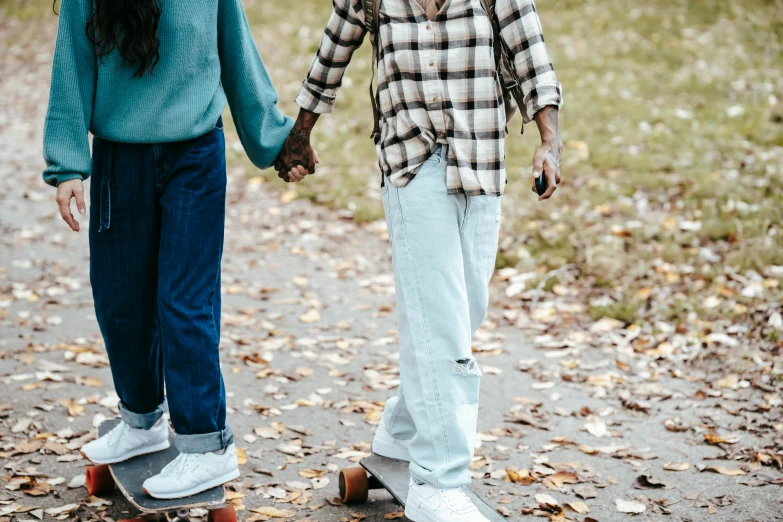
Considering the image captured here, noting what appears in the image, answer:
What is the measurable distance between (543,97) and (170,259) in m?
1.34

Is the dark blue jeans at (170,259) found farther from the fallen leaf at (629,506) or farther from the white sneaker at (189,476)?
the fallen leaf at (629,506)

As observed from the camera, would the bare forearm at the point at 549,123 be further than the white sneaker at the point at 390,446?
No

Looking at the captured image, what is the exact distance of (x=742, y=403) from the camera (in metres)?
4.12

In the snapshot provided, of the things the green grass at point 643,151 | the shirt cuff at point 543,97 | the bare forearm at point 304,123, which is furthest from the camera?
the green grass at point 643,151

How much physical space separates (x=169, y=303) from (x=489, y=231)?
110cm

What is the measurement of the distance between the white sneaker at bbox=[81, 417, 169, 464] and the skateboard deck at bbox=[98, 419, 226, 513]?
3cm

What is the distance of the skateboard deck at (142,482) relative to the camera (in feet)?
9.15

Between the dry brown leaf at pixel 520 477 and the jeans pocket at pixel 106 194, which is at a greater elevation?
the jeans pocket at pixel 106 194

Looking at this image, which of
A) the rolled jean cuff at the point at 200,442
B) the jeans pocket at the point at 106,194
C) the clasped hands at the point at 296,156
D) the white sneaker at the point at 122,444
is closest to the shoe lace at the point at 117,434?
the white sneaker at the point at 122,444

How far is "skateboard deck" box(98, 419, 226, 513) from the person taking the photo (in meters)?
2.79

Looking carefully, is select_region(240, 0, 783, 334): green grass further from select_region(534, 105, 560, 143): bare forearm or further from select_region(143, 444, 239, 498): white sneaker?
select_region(143, 444, 239, 498): white sneaker

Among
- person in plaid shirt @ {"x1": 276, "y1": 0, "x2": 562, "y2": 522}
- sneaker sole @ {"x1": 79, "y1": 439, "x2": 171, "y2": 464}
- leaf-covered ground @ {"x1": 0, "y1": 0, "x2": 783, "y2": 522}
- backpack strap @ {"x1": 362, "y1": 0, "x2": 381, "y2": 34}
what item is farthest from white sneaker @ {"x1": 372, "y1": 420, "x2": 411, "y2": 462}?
backpack strap @ {"x1": 362, "y1": 0, "x2": 381, "y2": 34}

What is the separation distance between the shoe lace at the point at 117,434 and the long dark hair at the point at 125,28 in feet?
4.52

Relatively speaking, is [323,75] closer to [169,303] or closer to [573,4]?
[169,303]
